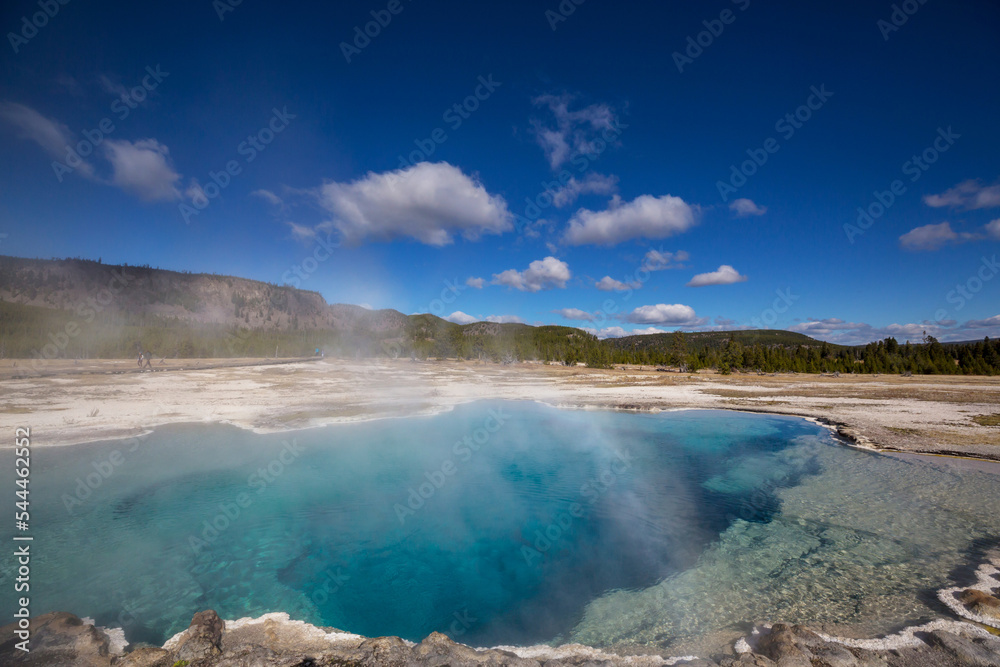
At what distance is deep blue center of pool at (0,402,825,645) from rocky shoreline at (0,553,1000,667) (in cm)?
88

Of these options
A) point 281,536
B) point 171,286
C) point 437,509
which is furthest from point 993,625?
point 171,286

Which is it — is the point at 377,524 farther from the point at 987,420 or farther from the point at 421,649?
the point at 987,420

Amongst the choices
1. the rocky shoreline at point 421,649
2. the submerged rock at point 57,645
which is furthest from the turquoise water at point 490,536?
the submerged rock at point 57,645

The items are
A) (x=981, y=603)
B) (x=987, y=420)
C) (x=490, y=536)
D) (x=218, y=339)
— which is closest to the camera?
(x=981, y=603)

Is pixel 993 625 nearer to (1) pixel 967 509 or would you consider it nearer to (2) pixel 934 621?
(2) pixel 934 621

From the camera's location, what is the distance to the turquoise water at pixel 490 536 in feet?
20.1

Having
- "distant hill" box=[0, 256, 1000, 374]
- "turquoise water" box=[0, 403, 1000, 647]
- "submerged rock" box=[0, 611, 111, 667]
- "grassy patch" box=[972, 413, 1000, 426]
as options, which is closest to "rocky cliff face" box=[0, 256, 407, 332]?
"distant hill" box=[0, 256, 1000, 374]

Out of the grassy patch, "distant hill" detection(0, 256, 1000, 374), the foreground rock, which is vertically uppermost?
"distant hill" detection(0, 256, 1000, 374)

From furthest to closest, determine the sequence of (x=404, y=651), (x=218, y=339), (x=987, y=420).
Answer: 1. (x=218, y=339)
2. (x=987, y=420)
3. (x=404, y=651)

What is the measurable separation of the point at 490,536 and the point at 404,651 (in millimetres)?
4828

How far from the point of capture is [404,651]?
4.58 metres

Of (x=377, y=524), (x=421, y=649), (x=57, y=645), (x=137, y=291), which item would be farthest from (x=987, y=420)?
(x=137, y=291)

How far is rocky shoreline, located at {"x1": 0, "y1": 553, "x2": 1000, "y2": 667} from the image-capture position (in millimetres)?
4352

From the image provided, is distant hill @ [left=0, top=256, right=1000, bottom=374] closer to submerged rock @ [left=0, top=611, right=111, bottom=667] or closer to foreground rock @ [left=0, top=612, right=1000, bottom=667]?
foreground rock @ [left=0, top=612, right=1000, bottom=667]
